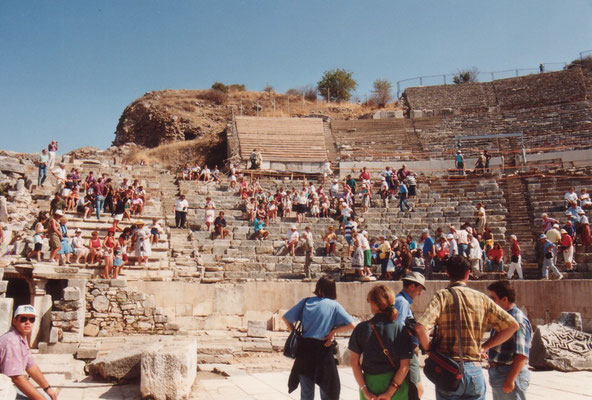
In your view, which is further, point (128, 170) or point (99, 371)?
point (128, 170)

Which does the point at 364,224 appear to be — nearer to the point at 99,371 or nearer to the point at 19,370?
the point at 99,371

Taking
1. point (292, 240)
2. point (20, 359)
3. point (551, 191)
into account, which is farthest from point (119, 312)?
point (551, 191)

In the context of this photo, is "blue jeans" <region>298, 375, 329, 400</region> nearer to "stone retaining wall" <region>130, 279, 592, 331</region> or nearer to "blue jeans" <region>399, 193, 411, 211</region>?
"stone retaining wall" <region>130, 279, 592, 331</region>

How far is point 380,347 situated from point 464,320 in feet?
2.08

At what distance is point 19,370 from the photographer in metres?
4.21

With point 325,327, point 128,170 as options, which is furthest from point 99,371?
point 128,170

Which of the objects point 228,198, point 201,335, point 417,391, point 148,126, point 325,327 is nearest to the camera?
→ point 417,391

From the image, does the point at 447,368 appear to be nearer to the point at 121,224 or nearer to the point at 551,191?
the point at 121,224

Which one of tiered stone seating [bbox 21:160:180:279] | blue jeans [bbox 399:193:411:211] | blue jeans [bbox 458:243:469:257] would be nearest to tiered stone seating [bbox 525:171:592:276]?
blue jeans [bbox 399:193:411:211]

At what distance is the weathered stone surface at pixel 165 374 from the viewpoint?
6340 mm

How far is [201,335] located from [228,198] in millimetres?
9560

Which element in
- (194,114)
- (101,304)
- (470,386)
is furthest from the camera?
(194,114)

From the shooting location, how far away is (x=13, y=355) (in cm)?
423

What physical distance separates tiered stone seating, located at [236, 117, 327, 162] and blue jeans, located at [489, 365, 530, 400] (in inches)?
980
